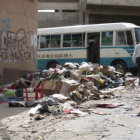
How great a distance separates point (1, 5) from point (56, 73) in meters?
2.79

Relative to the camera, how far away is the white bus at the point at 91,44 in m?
14.8

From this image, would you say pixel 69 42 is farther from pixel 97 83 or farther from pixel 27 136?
pixel 27 136

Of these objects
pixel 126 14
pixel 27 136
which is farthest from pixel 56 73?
pixel 126 14

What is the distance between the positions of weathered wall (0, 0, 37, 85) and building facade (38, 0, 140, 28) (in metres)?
14.4

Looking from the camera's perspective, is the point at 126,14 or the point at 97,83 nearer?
the point at 97,83

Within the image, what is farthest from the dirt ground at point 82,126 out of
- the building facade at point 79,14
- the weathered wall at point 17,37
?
the building facade at point 79,14

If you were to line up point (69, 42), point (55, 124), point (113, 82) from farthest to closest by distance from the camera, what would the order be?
point (69, 42) → point (113, 82) → point (55, 124)

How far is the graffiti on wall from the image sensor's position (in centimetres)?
959

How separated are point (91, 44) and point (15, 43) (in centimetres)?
682

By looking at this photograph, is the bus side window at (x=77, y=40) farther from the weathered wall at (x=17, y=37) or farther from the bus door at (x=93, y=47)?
the weathered wall at (x=17, y=37)

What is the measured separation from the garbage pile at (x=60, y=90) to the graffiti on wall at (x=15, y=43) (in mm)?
934

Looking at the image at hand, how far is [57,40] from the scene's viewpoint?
1702 cm

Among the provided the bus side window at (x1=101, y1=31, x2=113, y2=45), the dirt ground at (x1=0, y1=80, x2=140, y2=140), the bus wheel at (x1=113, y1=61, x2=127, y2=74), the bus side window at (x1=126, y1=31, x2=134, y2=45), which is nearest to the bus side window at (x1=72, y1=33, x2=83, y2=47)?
the bus side window at (x1=101, y1=31, x2=113, y2=45)

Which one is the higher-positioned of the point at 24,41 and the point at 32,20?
the point at 32,20
